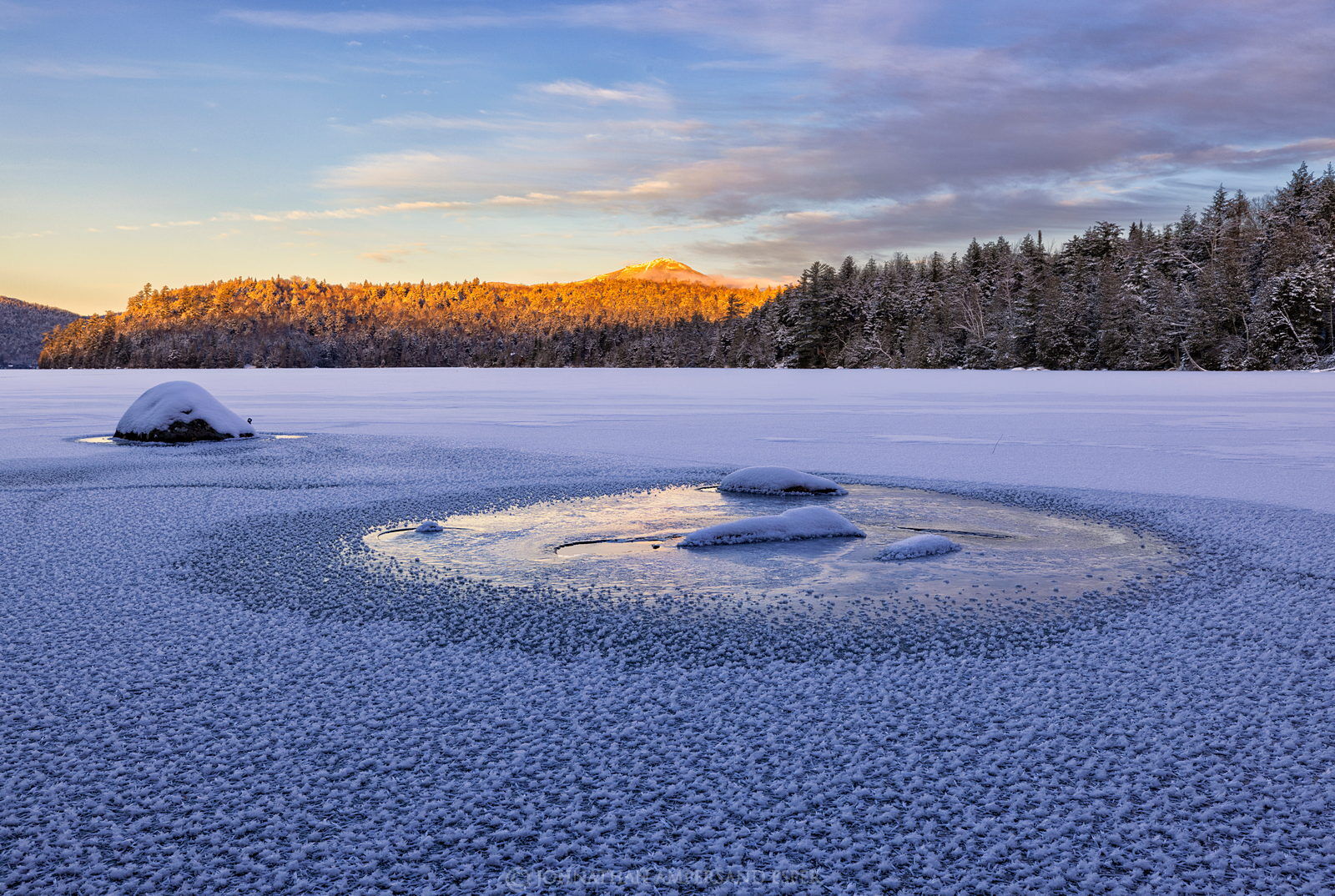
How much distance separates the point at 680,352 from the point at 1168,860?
121396mm

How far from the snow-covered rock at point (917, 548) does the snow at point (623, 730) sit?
1325mm

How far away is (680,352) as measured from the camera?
123 m

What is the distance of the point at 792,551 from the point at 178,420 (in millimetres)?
11605

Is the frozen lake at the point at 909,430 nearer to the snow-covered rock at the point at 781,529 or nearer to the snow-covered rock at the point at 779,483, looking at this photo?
the snow-covered rock at the point at 779,483

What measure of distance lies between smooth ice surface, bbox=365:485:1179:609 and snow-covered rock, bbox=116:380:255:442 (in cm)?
846

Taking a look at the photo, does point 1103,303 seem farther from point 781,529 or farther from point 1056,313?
point 781,529

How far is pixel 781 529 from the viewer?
6.92 m

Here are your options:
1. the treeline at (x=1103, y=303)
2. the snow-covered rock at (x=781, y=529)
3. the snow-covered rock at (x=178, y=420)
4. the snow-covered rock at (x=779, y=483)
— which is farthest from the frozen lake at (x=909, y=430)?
the treeline at (x=1103, y=303)

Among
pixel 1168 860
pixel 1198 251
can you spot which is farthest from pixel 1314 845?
pixel 1198 251

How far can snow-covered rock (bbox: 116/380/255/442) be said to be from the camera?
1381 cm

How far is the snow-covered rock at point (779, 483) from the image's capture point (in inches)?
355

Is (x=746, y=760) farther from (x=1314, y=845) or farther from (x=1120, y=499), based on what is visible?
(x=1120, y=499)

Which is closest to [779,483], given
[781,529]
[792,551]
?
[781,529]

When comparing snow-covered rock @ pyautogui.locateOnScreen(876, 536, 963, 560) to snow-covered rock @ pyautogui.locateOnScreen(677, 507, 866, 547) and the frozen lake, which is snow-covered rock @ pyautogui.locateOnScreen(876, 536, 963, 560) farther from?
the frozen lake
